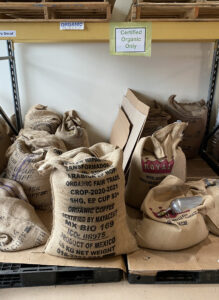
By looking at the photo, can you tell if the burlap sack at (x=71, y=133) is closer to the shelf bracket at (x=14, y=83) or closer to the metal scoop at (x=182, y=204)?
the shelf bracket at (x=14, y=83)

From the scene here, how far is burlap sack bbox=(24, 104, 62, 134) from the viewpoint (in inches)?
60.4

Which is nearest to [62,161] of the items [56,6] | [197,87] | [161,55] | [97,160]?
[97,160]

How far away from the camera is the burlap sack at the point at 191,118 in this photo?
5.23ft

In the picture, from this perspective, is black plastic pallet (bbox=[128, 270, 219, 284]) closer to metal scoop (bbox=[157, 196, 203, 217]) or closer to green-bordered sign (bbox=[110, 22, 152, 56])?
metal scoop (bbox=[157, 196, 203, 217])

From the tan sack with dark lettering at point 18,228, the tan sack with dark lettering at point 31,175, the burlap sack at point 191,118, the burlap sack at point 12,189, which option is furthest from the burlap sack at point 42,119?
the burlap sack at point 191,118

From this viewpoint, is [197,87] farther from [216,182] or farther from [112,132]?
[216,182]

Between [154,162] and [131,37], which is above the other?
[131,37]

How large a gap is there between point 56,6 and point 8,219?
896 millimetres

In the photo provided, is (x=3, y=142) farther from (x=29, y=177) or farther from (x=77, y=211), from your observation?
(x=77, y=211)

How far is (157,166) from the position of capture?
1.15m

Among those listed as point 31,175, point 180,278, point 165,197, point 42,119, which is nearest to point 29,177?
point 31,175

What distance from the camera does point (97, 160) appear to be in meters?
0.89

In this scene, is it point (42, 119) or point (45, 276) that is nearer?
point (45, 276)

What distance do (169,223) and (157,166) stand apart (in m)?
0.28
